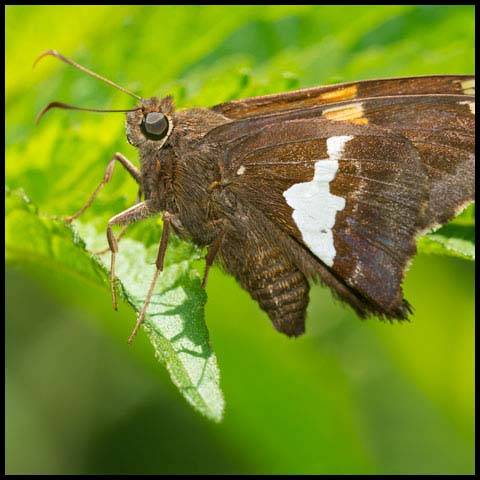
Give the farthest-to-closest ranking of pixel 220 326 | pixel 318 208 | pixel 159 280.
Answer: pixel 220 326 < pixel 318 208 < pixel 159 280

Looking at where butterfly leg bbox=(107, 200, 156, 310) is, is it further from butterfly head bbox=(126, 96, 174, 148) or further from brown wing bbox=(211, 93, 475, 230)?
brown wing bbox=(211, 93, 475, 230)

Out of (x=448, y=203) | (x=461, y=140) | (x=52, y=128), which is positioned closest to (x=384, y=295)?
(x=448, y=203)

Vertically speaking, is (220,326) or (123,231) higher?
(123,231)

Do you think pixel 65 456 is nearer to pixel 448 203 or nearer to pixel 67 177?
pixel 67 177

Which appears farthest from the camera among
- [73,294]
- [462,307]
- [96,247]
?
[462,307]

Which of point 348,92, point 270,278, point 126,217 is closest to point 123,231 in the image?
point 126,217

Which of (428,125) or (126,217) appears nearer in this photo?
(126,217)

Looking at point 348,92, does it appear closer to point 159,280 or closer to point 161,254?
point 161,254
